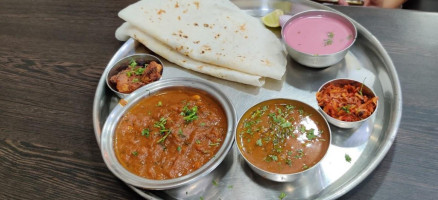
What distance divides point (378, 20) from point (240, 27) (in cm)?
113

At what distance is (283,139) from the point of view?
2.00 m

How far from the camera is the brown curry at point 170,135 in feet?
6.74

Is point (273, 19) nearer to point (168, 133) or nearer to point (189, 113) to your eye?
point (189, 113)

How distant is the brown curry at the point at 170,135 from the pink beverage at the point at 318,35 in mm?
751

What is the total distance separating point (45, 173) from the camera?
7.59 feet

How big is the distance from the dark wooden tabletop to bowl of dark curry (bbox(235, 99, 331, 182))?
0.34 m

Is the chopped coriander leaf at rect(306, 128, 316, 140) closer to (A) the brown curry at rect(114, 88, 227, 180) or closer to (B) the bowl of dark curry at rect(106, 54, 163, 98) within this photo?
(A) the brown curry at rect(114, 88, 227, 180)

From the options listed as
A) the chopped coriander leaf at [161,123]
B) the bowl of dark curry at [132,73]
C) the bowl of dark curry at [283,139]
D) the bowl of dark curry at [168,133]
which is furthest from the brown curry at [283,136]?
the bowl of dark curry at [132,73]

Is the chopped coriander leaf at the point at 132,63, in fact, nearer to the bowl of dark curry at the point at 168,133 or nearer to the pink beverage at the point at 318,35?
the bowl of dark curry at the point at 168,133

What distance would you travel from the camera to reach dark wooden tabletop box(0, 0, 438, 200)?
2.06 m

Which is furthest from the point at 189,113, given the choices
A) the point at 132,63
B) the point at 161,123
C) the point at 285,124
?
the point at 132,63

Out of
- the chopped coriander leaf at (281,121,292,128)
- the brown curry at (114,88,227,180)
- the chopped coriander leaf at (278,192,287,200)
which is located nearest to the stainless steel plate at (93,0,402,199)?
the chopped coriander leaf at (278,192,287,200)

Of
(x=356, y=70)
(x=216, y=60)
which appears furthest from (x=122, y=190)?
(x=356, y=70)

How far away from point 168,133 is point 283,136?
70 centimetres
